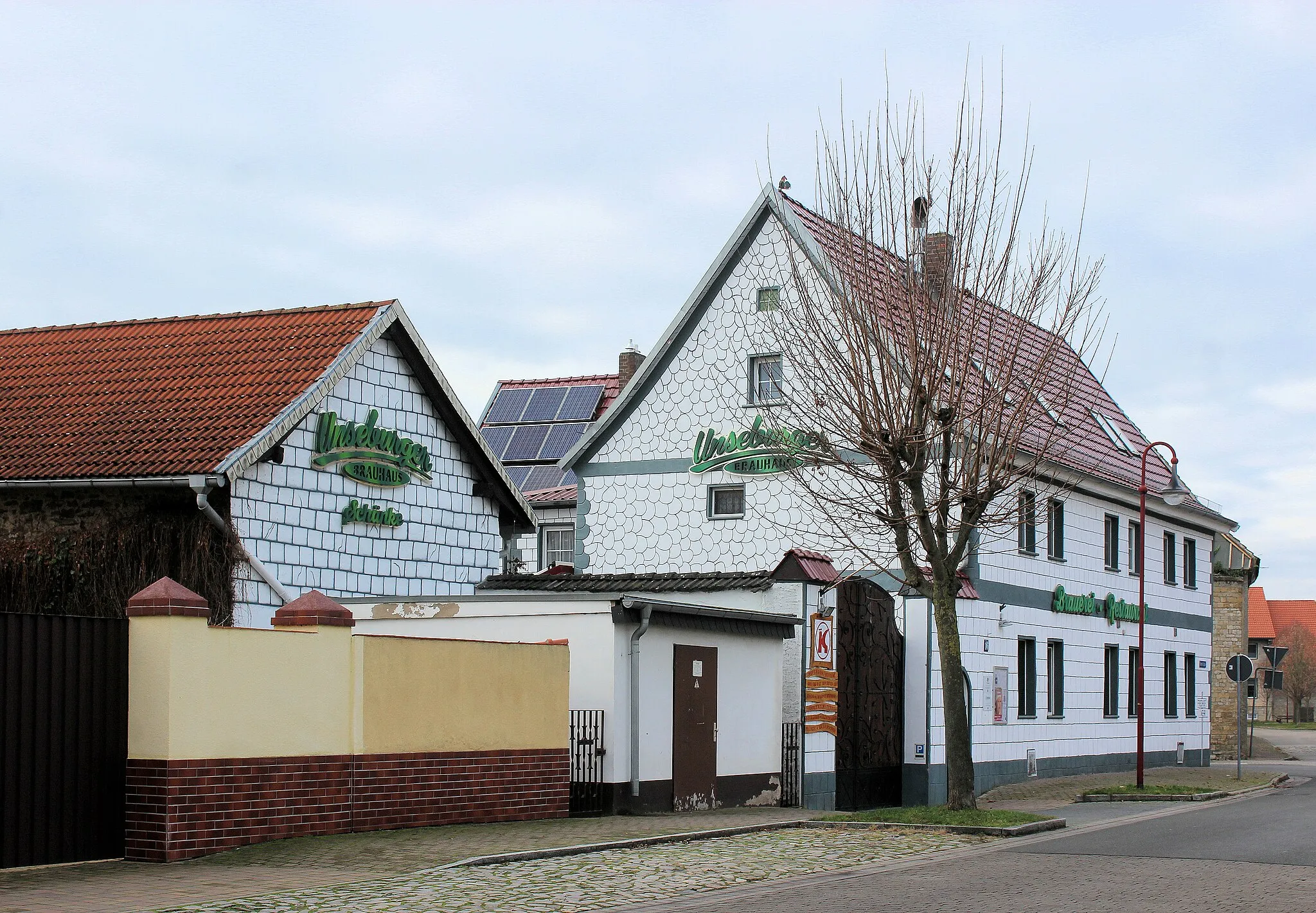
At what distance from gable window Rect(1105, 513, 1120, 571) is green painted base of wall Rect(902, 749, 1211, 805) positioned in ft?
13.6

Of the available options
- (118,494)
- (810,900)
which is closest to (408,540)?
(118,494)

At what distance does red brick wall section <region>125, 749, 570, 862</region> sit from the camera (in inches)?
558

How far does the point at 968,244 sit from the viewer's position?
21.7 meters

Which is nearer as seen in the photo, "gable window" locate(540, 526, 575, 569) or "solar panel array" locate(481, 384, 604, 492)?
"gable window" locate(540, 526, 575, 569)

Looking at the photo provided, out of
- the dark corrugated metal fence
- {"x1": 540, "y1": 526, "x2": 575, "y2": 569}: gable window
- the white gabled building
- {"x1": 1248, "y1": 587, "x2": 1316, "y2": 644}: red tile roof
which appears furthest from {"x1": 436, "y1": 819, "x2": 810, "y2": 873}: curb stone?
{"x1": 1248, "y1": 587, "x2": 1316, "y2": 644}: red tile roof

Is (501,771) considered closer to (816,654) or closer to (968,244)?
(816,654)

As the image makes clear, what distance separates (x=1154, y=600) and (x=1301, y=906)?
26.3m

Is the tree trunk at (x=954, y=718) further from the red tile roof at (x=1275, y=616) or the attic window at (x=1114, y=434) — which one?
the red tile roof at (x=1275, y=616)

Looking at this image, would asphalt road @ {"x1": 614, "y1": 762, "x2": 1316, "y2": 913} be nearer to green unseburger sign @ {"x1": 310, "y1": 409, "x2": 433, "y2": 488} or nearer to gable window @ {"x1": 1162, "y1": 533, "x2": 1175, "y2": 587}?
green unseburger sign @ {"x1": 310, "y1": 409, "x2": 433, "y2": 488}

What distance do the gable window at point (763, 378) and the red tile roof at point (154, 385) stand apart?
796 cm

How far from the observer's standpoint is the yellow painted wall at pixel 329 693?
1429cm

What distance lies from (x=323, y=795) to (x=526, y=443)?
27.1m

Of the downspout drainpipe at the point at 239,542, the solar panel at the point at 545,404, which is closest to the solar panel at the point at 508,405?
the solar panel at the point at 545,404

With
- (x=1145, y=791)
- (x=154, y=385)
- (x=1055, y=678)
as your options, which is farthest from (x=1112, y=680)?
(x=154, y=385)
